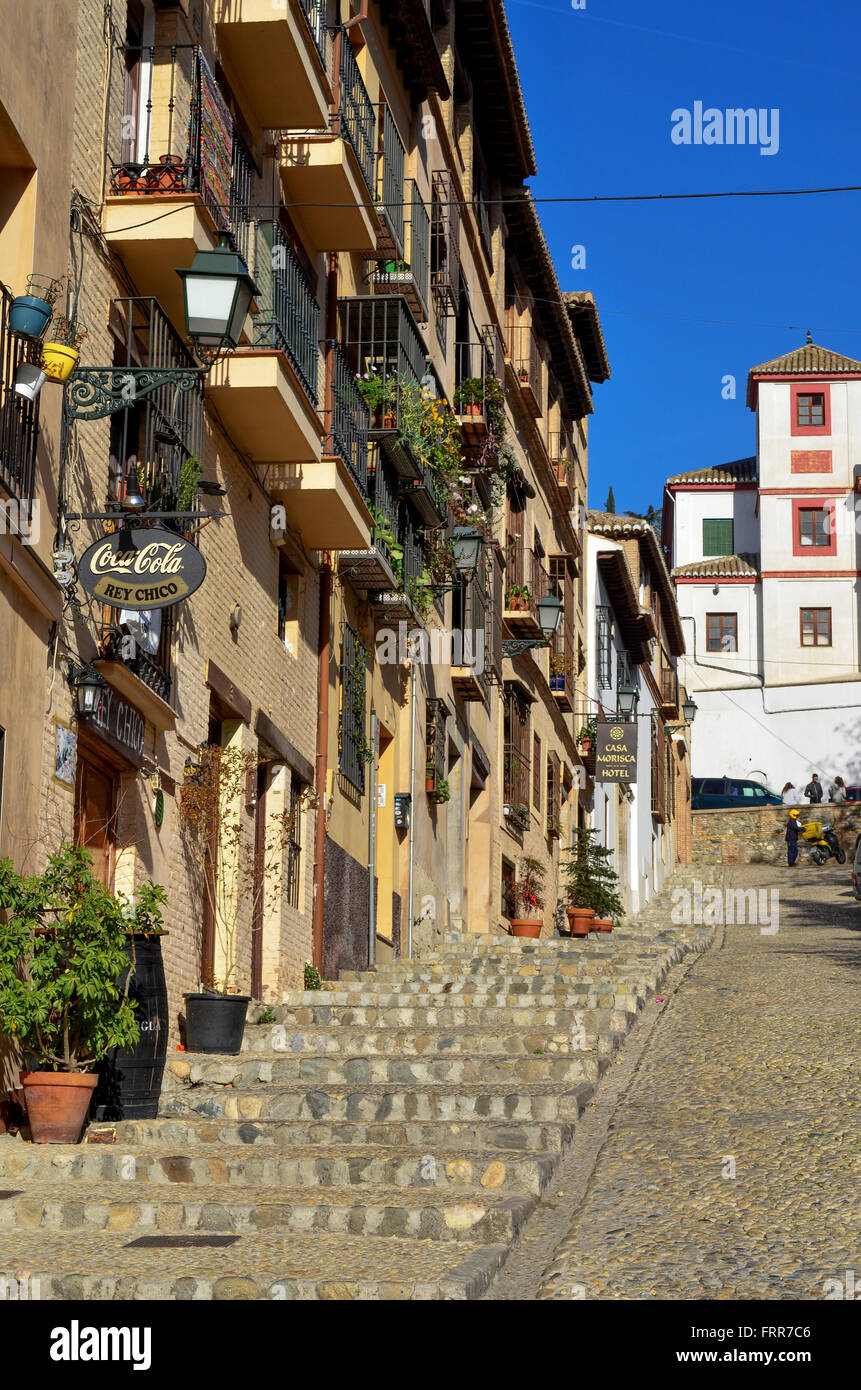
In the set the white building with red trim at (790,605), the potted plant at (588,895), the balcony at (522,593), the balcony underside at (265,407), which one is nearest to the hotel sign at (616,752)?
the potted plant at (588,895)

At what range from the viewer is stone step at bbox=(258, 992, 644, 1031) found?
14.7 meters

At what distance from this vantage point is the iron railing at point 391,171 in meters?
20.4

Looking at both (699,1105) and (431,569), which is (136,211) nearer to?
(699,1105)

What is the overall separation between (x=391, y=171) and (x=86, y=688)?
11.2m

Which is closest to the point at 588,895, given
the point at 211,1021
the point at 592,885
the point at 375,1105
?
the point at 592,885

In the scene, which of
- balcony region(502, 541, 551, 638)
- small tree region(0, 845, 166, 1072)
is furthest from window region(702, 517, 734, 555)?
small tree region(0, 845, 166, 1072)

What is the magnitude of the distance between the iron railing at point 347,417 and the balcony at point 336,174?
105cm

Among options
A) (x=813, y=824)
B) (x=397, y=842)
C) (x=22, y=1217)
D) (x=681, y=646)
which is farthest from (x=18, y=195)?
(x=681, y=646)

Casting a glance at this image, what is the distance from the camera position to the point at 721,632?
61281 millimetres

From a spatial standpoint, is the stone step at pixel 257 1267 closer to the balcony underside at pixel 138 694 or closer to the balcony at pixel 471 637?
the balcony underside at pixel 138 694

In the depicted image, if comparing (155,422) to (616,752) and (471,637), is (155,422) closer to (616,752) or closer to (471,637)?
(471,637)

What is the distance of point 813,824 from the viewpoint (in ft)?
156

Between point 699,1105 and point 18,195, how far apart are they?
268 inches

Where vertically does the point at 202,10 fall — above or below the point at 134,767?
above
